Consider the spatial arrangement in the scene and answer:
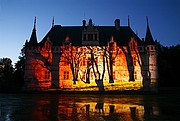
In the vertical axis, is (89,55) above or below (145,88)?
above

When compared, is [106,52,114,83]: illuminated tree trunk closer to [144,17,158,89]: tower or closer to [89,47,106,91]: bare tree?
[89,47,106,91]: bare tree

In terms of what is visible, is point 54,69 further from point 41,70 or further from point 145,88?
point 145,88

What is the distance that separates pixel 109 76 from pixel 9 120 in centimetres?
2671

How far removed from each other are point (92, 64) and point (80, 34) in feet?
26.0

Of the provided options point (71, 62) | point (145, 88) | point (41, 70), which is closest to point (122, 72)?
point (145, 88)

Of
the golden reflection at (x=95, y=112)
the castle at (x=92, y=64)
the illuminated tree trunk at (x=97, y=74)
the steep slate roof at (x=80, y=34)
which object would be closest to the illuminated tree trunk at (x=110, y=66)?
the castle at (x=92, y=64)

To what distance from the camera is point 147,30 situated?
3575cm

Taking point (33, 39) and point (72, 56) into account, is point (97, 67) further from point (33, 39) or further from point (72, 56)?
point (33, 39)

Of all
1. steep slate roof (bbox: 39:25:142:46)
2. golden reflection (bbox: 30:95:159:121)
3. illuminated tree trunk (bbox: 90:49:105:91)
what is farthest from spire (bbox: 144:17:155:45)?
golden reflection (bbox: 30:95:159:121)

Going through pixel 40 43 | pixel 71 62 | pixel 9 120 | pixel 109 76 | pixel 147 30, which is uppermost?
pixel 147 30

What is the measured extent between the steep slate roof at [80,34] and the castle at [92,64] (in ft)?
1.81

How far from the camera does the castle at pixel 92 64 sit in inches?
1302

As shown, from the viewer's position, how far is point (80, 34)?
37.9 metres

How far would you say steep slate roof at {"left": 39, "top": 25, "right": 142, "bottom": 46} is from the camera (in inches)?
1409
